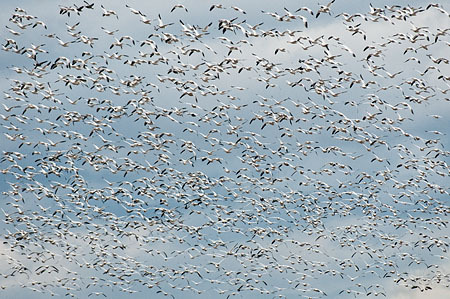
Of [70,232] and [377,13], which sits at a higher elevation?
[377,13]

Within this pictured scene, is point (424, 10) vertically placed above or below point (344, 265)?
above

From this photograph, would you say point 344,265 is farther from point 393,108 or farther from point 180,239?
point 393,108

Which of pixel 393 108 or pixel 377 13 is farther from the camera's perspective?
pixel 393 108

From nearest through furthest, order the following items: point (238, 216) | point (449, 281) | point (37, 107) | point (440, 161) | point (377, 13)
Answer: point (377, 13)
point (37, 107)
point (440, 161)
point (238, 216)
point (449, 281)

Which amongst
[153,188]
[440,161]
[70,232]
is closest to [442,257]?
[440,161]

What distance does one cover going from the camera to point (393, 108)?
91250 millimetres

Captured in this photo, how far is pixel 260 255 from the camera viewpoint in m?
112

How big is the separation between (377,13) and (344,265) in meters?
36.2

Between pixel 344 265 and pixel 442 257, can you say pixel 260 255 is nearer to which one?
pixel 344 265

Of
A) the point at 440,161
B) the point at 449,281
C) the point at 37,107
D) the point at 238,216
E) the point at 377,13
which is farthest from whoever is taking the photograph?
the point at 449,281

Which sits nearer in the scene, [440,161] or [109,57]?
[109,57]

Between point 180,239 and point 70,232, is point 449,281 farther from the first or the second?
point 70,232

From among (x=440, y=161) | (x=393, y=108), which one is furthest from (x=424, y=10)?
(x=440, y=161)

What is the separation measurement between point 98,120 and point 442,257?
4032 cm
